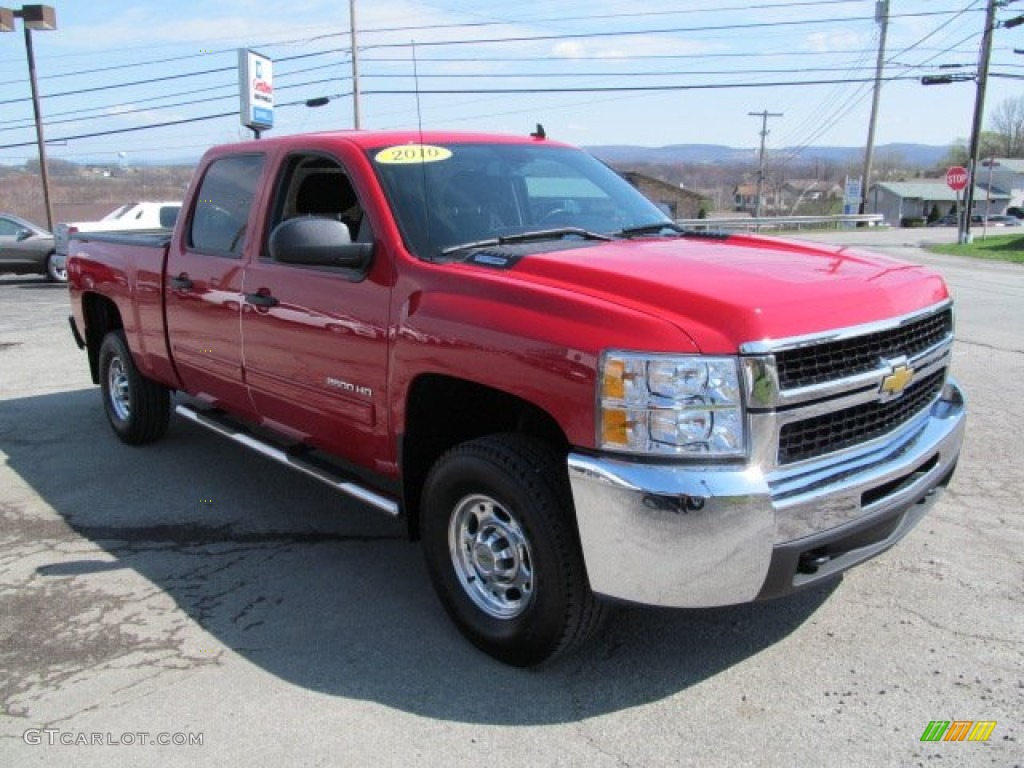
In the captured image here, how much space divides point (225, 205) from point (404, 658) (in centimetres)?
283

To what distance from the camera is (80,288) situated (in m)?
6.50

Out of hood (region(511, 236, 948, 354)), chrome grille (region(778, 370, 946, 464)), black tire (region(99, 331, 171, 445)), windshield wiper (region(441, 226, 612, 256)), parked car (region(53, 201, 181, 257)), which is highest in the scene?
windshield wiper (region(441, 226, 612, 256))

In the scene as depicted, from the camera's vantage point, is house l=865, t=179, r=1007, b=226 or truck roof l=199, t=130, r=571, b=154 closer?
truck roof l=199, t=130, r=571, b=154

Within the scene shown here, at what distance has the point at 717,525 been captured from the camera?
102 inches

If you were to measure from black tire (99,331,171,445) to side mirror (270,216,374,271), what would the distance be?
2.93m

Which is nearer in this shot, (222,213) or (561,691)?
(561,691)

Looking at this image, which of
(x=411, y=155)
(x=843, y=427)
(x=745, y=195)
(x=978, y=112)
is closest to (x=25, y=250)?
(x=411, y=155)

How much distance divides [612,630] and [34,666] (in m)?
2.24

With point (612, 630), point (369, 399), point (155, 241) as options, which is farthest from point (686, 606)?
point (155, 241)

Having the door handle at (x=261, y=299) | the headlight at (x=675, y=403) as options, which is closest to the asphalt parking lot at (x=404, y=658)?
the headlight at (x=675, y=403)

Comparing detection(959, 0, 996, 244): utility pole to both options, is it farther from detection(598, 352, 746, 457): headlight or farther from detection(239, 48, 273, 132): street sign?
detection(598, 352, 746, 457): headlight

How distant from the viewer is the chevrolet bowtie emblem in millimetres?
3012

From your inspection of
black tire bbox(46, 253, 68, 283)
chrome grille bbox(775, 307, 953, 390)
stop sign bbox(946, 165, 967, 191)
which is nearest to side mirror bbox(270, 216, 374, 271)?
chrome grille bbox(775, 307, 953, 390)

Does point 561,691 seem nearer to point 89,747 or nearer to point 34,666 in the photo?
point 89,747
